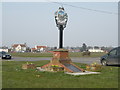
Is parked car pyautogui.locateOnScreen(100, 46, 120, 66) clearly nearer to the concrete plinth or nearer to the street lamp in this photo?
the concrete plinth

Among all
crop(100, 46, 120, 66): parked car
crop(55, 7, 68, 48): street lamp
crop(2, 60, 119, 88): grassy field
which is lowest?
crop(2, 60, 119, 88): grassy field

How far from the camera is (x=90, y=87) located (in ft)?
27.3

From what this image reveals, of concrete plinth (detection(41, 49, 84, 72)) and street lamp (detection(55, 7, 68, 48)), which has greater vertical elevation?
street lamp (detection(55, 7, 68, 48))

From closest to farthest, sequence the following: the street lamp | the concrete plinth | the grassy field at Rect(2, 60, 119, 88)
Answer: the grassy field at Rect(2, 60, 119, 88), the concrete plinth, the street lamp

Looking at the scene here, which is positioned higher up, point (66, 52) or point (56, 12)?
point (56, 12)

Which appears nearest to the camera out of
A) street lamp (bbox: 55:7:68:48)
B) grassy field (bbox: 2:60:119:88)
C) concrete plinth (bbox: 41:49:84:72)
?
grassy field (bbox: 2:60:119:88)

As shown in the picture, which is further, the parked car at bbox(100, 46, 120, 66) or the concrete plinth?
the parked car at bbox(100, 46, 120, 66)

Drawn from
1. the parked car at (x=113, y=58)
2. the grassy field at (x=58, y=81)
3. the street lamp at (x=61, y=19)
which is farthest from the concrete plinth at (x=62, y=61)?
the parked car at (x=113, y=58)

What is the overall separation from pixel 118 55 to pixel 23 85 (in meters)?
12.2

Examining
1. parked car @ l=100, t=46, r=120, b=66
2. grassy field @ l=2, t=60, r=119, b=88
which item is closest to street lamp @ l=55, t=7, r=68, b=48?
grassy field @ l=2, t=60, r=119, b=88

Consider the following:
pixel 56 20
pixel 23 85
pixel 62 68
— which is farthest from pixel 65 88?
pixel 56 20

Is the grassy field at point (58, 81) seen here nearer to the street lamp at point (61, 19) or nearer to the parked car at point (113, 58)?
the street lamp at point (61, 19)

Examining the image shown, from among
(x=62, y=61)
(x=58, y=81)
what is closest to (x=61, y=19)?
(x=62, y=61)

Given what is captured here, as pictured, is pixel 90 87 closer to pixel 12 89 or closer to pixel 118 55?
pixel 12 89
